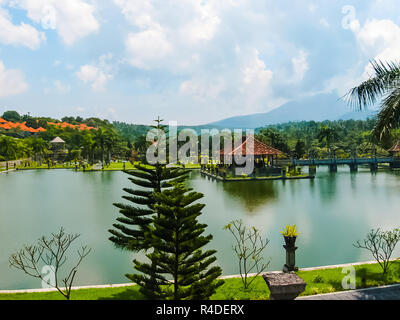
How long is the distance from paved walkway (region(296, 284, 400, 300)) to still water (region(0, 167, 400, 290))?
6.25ft

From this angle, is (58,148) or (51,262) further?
(58,148)

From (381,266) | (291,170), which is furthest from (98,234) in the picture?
(291,170)

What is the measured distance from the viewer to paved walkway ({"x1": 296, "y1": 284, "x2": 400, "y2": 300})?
5.37 meters

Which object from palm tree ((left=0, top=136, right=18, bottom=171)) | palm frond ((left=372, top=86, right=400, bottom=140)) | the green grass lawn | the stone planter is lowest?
the green grass lawn

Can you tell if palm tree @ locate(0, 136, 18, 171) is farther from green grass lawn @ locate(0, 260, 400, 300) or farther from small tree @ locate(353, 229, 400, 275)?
small tree @ locate(353, 229, 400, 275)

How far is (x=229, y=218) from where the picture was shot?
40.4 ft

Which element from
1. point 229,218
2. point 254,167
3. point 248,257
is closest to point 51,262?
point 248,257

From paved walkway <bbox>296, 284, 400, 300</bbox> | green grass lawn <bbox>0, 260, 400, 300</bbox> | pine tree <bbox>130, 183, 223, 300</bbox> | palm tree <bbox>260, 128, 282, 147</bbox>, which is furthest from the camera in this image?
palm tree <bbox>260, 128, 282, 147</bbox>

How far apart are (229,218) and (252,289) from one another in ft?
20.8

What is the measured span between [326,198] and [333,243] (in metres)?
8.17

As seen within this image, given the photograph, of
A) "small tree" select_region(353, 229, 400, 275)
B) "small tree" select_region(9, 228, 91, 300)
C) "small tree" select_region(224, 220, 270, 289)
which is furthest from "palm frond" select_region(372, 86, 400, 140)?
"small tree" select_region(9, 228, 91, 300)

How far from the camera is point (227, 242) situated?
9203 millimetres

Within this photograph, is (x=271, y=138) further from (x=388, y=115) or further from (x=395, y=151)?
(x=388, y=115)

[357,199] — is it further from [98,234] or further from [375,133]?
[98,234]
